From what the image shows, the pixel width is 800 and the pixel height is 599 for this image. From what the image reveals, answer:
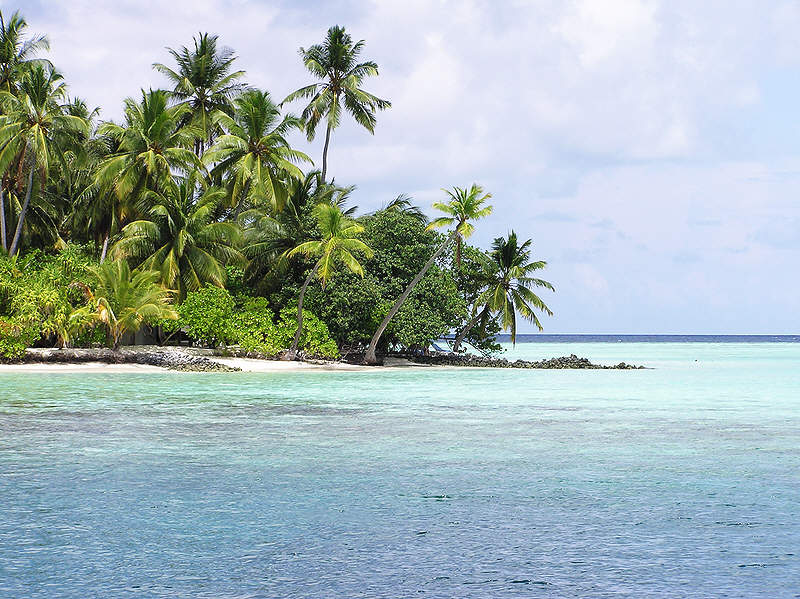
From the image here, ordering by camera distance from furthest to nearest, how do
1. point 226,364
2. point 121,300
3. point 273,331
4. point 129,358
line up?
point 273,331 → point 226,364 → point 129,358 → point 121,300

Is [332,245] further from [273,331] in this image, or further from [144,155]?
[144,155]

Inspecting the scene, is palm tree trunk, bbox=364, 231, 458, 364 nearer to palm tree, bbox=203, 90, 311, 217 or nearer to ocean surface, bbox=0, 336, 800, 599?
palm tree, bbox=203, 90, 311, 217

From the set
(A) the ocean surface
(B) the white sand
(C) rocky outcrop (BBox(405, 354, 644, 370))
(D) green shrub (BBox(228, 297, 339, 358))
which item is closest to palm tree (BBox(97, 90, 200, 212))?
(D) green shrub (BBox(228, 297, 339, 358))

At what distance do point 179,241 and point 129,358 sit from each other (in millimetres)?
4866

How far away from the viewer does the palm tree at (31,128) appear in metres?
30.4

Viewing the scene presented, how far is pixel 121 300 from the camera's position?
2902 centimetres

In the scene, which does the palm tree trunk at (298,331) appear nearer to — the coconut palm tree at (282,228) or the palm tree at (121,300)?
the coconut palm tree at (282,228)

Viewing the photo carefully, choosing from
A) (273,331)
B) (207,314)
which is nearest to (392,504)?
(207,314)

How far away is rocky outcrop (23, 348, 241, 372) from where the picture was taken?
2841 cm

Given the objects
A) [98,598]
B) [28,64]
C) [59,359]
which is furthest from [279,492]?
[28,64]

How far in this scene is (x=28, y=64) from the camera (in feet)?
114

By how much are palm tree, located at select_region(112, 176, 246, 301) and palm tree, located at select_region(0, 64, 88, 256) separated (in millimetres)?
3883

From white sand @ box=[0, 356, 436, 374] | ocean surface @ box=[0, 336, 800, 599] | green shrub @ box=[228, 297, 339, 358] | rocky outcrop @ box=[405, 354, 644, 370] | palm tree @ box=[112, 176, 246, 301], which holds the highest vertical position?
palm tree @ box=[112, 176, 246, 301]

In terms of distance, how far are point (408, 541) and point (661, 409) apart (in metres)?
12.7
